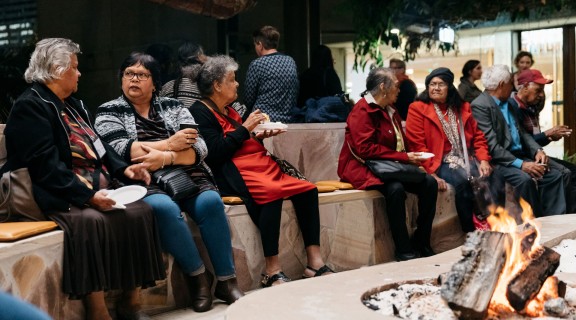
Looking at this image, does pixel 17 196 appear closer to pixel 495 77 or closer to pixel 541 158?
pixel 495 77

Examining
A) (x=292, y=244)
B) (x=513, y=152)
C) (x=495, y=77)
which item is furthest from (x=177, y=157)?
(x=513, y=152)

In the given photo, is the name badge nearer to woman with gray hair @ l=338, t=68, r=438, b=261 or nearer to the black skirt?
the black skirt

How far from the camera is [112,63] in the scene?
8.85m

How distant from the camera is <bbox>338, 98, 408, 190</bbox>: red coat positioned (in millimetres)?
7379

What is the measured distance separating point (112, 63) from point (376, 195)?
3040 millimetres

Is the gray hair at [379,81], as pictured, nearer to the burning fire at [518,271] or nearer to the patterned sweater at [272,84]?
the patterned sweater at [272,84]

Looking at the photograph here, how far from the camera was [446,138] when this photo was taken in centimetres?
816

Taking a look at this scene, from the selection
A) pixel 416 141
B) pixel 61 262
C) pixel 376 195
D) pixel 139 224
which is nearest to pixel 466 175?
pixel 416 141

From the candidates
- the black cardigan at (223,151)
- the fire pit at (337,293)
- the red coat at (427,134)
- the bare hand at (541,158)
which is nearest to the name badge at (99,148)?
the black cardigan at (223,151)

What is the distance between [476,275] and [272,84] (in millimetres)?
4206

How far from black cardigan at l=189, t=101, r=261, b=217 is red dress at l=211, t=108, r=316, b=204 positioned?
0.17ft

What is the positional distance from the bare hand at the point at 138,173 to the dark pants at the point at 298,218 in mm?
964

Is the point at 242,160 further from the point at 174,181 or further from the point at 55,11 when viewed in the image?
the point at 55,11

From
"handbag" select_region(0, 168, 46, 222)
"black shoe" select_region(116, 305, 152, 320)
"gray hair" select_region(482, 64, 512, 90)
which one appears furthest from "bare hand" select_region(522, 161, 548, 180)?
"handbag" select_region(0, 168, 46, 222)
